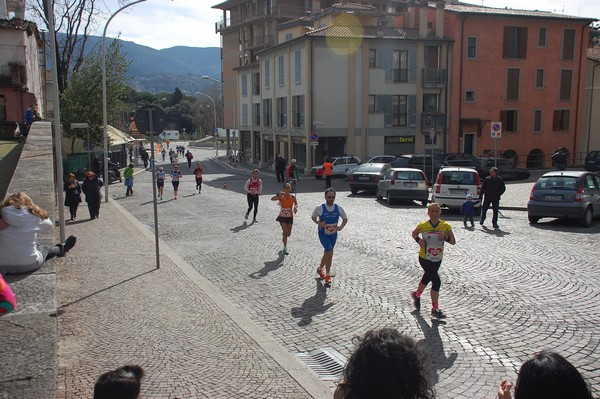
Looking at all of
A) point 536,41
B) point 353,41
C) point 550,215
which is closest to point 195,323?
point 550,215

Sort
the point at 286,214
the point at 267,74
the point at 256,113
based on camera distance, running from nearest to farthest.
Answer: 1. the point at 286,214
2. the point at 267,74
3. the point at 256,113

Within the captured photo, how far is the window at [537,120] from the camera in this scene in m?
44.0

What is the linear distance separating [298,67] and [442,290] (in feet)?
117

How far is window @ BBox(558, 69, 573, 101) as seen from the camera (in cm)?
4441

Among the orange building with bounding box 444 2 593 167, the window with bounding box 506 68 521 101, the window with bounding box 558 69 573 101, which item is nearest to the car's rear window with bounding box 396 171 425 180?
the orange building with bounding box 444 2 593 167

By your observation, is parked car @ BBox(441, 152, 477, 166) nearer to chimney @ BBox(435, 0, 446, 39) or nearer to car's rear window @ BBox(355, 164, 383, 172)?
car's rear window @ BBox(355, 164, 383, 172)

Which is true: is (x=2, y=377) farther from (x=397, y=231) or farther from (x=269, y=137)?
(x=269, y=137)

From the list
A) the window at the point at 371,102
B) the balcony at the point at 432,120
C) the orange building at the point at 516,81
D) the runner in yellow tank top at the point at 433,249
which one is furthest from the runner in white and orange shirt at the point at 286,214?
the orange building at the point at 516,81

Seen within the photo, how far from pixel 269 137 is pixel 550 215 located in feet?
123

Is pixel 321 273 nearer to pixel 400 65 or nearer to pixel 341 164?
pixel 341 164

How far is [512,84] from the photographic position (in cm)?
4347

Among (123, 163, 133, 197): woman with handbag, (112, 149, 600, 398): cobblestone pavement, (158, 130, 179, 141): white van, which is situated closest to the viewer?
(112, 149, 600, 398): cobblestone pavement

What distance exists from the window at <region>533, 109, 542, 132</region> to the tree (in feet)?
97.1

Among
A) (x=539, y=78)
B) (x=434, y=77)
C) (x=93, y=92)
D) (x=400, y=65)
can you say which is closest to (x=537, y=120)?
(x=539, y=78)
